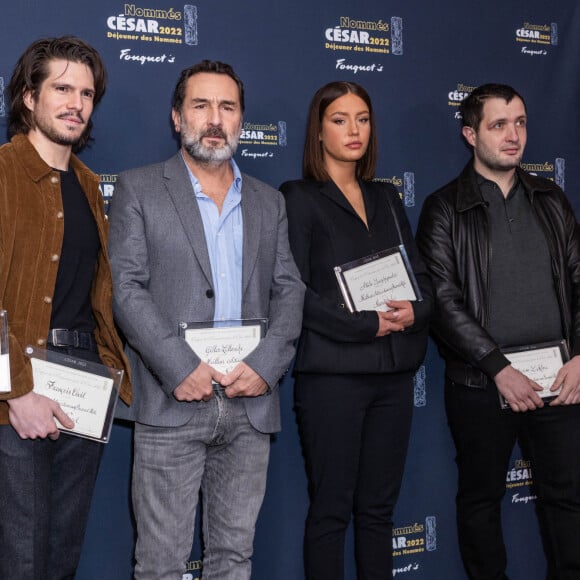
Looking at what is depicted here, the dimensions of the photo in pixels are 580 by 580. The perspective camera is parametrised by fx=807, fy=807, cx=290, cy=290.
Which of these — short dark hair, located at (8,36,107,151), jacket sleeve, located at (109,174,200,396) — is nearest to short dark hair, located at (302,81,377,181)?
jacket sleeve, located at (109,174,200,396)

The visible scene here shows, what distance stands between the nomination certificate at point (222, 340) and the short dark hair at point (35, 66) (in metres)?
0.79

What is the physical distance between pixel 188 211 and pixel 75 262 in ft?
1.27

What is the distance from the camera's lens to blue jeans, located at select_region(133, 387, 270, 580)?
247 cm

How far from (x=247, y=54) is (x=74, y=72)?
3.26ft

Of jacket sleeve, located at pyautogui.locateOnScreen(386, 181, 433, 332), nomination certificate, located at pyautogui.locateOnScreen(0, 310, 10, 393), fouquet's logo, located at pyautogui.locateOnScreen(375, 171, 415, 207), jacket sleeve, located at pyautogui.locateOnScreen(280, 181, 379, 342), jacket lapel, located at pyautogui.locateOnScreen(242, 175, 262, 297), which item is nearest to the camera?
nomination certificate, located at pyautogui.locateOnScreen(0, 310, 10, 393)

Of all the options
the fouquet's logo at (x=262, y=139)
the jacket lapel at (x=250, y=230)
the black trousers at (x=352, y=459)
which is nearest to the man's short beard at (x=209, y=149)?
the jacket lapel at (x=250, y=230)

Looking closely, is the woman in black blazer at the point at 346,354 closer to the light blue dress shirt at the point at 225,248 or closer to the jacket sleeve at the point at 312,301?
the jacket sleeve at the point at 312,301

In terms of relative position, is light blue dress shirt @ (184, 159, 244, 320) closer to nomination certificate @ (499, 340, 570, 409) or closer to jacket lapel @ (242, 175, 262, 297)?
jacket lapel @ (242, 175, 262, 297)

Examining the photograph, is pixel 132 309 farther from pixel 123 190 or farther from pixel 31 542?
pixel 31 542

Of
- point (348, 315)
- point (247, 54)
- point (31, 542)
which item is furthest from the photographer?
point (247, 54)

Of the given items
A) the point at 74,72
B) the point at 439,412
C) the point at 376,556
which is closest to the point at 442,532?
the point at 439,412

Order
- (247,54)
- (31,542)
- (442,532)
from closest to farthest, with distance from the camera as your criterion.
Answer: (31,542)
(247,54)
(442,532)

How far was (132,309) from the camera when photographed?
7.86 ft

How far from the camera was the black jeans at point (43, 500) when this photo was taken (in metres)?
2.21
